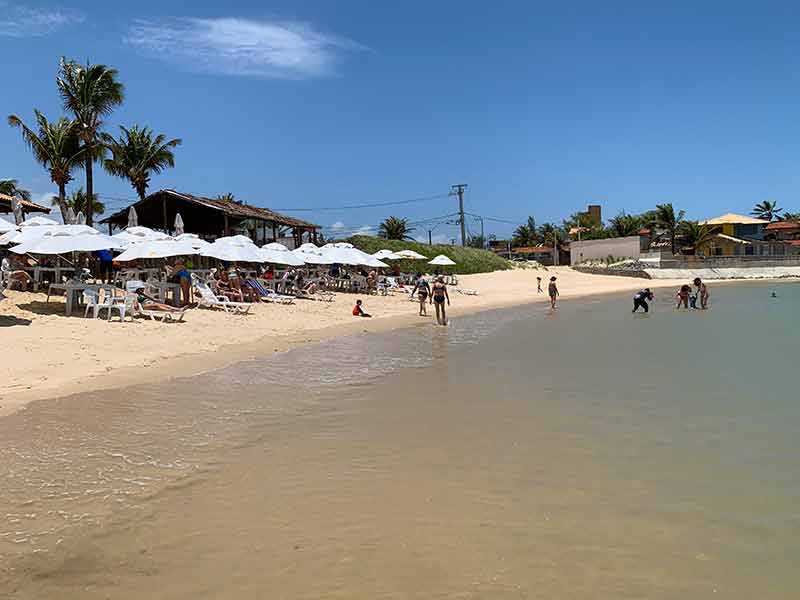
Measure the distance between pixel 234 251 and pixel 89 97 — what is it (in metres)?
11.5

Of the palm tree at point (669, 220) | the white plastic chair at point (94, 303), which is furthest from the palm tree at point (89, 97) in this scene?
the palm tree at point (669, 220)

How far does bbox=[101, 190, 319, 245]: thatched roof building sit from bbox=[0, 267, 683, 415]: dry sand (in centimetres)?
968

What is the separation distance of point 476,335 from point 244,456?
10.9 metres

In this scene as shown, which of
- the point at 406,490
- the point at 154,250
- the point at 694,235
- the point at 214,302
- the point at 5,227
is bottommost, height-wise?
the point at 406,490

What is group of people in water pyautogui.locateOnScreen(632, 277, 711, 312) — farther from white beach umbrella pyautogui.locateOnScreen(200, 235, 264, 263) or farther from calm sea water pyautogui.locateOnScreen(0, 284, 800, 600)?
calm sea water pyautogui.locateOnScreen(0, 284, 800, 600)

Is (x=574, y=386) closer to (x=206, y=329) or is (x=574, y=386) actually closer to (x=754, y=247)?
(x=206, y=329)

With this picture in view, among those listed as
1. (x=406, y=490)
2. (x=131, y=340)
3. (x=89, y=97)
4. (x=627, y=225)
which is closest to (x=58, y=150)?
(x=89, y=97)

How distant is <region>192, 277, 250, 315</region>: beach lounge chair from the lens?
16109 mm

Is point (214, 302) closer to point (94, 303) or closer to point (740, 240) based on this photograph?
point (94, 303)

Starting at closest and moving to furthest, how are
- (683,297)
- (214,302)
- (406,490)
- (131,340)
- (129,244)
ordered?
(406,490), (131,340), (214,302), (129,244), (683,297)

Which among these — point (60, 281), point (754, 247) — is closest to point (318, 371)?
point (60, 281)

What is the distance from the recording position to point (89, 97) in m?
25.0

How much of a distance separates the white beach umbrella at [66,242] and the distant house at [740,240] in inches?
2346

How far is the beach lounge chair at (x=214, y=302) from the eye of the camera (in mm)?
16109
